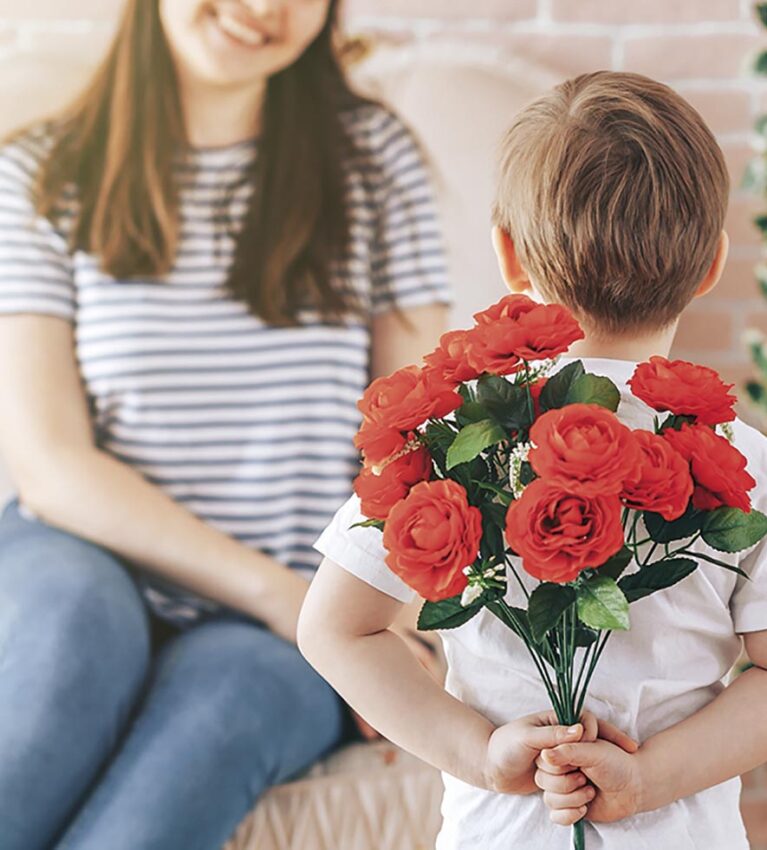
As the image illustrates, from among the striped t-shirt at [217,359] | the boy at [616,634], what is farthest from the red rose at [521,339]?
the striped t-shirt at [217,359]

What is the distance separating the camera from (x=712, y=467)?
2.50ft

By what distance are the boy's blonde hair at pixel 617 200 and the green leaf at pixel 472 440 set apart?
0.16 m

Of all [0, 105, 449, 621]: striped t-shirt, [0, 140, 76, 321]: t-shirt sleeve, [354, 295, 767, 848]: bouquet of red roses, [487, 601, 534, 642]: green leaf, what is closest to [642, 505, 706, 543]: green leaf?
[354, 295, 767, 848]: bouquet of red roses

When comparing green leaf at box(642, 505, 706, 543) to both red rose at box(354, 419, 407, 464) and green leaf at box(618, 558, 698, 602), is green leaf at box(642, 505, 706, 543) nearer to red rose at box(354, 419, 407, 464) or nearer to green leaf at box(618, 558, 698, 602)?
green leaf at box(618, 558, 698, 602)

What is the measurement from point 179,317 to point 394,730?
108 cm

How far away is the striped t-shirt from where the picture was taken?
5.90 ft

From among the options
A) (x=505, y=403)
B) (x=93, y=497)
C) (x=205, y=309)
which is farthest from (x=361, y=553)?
(x=205, y=309)

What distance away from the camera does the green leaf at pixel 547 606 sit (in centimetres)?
76

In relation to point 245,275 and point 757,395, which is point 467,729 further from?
point 757,395

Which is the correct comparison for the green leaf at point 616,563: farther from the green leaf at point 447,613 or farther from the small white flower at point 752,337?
the small white flower at point 752,337

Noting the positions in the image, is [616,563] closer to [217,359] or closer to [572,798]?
[572,798]

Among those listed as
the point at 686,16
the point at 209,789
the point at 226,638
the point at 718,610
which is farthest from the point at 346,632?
the point at 686,16

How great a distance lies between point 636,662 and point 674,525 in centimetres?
13

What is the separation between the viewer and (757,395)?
6.63 feet
